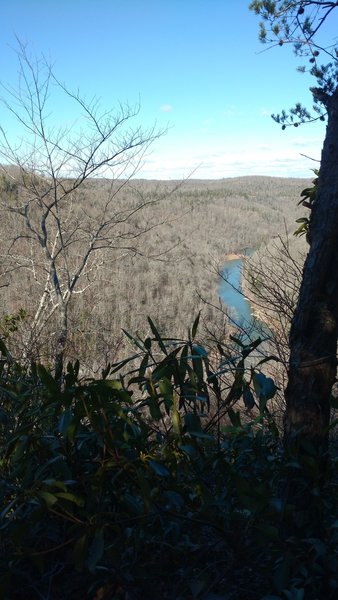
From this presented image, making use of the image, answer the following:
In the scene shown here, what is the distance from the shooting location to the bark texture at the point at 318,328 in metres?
1.51

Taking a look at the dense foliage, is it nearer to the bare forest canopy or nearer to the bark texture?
the bark texture

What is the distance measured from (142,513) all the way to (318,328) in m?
0.72

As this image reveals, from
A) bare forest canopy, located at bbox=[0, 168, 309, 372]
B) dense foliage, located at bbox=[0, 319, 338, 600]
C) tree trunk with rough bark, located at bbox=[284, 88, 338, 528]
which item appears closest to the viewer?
dense foliage, located at bbox=[0, 319, 338, 600]

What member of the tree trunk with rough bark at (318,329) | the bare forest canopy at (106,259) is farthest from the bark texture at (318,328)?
the bare forest canopy at (106,259)

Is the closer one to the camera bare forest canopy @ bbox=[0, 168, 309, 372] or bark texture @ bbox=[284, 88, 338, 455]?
bark texture @ bbox=[284, 88, 338, 455]

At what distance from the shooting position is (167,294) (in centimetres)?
2839

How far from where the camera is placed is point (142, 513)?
1216mm

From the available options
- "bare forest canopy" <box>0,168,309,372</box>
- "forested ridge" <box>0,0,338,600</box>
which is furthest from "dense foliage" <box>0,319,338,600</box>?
"bare forest canopy" <box>0,168,309,372</box>

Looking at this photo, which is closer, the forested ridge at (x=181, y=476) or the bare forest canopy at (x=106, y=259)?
the forested ridge at (x=181, y=476)

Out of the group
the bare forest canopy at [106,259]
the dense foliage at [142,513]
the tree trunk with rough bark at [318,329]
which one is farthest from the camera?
the bare forest canopy at [106,259]

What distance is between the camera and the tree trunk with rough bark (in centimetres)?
151

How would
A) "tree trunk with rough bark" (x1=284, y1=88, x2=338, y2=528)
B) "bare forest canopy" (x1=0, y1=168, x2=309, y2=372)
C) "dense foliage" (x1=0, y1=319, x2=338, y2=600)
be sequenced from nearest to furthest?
"dense foliage" (x1=0, y1=319, x2=338, y2=600) < "tree trunk with rough bark" (x1=284, y1=88, x2=338, y2=528) < "bare forest canopy" (x1=0, y1=168, x2=309, y2=372)

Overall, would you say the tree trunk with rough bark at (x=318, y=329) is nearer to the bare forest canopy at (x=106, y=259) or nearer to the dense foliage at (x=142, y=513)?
the dense foliage at (x=142, y=513)

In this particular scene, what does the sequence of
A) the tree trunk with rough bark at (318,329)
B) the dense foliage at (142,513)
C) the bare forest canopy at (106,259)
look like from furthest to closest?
the bare forest canopy at (106,259) < the tree trunk with rough bark at (318,329) < the dense foliage at (142,513)
